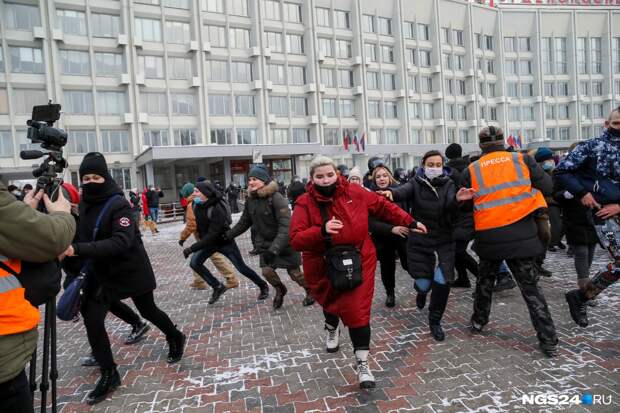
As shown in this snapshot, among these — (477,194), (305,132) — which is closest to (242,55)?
(305,132)

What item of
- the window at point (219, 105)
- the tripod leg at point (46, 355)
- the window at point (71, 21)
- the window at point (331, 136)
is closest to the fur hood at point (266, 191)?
the tripod leg at point (46, 355)

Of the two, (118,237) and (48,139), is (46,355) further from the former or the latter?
(48,139)

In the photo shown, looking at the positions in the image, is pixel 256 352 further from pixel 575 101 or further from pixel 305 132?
pixel 575 101

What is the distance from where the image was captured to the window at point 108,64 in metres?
32.2

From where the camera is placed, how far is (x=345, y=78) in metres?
41.6

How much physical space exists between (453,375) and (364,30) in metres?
43.7

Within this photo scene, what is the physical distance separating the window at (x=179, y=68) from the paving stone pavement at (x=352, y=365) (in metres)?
32.5

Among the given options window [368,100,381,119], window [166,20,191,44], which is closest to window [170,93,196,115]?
window [166,20,191,44]

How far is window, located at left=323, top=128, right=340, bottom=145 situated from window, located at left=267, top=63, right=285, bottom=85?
6586 mm

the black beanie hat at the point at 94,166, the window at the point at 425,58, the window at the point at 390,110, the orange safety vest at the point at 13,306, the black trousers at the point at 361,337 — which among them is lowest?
the black trousers at the point at 361,337

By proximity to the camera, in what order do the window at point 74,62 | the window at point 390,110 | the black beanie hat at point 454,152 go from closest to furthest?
1. the black beanie hat at point 454,152
2. the window at point 74,62
3. the window at point 390,110

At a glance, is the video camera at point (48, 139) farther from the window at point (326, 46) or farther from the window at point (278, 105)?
the window at point (326, 46)

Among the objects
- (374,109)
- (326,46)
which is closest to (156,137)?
(326,46)
